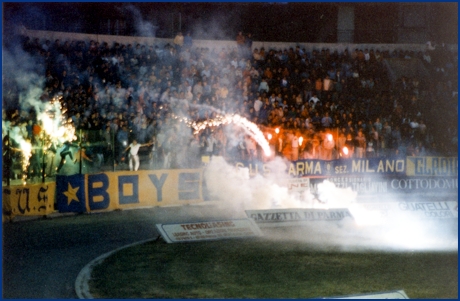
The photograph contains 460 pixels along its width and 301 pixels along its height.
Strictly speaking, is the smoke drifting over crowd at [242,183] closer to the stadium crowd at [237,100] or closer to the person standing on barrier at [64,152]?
the stadium crowd at [237,100]

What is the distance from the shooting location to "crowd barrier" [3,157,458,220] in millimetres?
15242

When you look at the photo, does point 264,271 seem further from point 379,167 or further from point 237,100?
point 237,100

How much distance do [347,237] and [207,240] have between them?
11.4 feet

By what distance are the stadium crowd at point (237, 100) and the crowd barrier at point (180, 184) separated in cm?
92

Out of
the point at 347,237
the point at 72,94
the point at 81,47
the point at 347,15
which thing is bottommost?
the point at 347,237

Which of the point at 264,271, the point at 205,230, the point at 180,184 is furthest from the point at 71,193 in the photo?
the point at 264,271

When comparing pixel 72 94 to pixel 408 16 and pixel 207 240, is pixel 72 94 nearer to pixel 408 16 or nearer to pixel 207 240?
pixel 207 240

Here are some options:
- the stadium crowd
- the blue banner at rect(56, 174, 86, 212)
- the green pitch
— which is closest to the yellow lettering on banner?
the blue banner at rect(56, 174, 86, 212)

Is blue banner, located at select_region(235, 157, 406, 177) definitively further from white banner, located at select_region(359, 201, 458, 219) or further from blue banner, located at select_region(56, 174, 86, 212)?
blue banner, located at select_region(56, 174, 86, 212)

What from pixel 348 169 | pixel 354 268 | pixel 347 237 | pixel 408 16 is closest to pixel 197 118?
pixel 348 169

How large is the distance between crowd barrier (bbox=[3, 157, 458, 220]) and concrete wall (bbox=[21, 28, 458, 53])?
7.00 m

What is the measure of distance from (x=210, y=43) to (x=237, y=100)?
336 centimetres

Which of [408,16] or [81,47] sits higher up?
[408,16]

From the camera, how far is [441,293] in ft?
31.0
